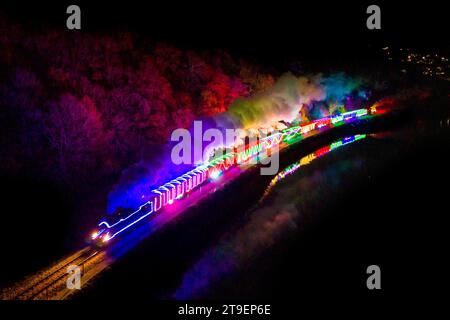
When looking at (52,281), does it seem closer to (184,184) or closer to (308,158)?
(184,184)

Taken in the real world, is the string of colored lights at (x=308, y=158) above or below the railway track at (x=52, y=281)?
above

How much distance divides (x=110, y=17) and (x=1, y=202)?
6.74 m

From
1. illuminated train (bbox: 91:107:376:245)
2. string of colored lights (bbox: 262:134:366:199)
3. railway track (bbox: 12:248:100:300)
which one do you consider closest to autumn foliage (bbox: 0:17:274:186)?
illuminated train (bbox: 91:107:376:245)

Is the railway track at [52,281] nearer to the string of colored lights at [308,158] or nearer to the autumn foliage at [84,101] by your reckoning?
the autumn foliage at [84,101]

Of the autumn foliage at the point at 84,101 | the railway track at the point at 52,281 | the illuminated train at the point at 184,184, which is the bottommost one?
the railway track at the point at 52,281

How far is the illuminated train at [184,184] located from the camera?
30.5ft

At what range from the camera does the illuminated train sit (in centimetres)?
930

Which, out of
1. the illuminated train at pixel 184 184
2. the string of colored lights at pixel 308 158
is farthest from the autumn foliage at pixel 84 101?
the string of colored lights at pixel 308 158

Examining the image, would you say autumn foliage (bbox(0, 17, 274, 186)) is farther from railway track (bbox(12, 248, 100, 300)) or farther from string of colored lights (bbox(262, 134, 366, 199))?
string of colored lights (bbox(262, 134, 366, 199))

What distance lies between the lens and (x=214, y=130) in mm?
15375

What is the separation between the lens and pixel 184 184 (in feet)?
39.1

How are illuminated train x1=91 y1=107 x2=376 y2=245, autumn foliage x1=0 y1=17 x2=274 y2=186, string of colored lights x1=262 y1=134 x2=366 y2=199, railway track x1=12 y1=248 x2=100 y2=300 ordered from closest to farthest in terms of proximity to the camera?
railway track x1=12 y1=248 x2=100 y2=300
illuminated train x1=91 y1=107 x2=376 y2=245
autumn foliage x1=0 y1=17 x2=274 y2=186
string of colored lights x1=262 y1=134 x2=366 y2=199
